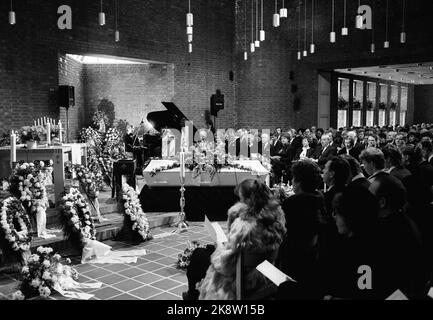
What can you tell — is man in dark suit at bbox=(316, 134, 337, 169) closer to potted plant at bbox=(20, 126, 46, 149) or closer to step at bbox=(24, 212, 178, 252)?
step at bbox=(24, 212, 178, 252)

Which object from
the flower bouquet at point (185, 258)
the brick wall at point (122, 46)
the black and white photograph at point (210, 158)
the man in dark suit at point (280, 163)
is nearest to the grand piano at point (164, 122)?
the black and white photograph at point (210, 158)

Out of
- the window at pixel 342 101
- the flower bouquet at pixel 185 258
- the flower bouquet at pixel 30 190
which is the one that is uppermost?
the window at pixel 342 101

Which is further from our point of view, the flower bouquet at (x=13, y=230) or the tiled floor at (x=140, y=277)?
the flower bouquet at (x=13, y=230)

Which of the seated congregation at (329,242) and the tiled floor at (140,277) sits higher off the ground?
the seated congregation at (329,242)

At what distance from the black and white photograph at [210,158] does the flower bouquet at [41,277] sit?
15 millimetres

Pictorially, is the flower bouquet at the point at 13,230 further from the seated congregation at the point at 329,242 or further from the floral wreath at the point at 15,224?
the seated congregation at the point at 329,242

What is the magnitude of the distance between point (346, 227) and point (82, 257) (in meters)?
3.90

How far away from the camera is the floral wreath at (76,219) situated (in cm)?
507

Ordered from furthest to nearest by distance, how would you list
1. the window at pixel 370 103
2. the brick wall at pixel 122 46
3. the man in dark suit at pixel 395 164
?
the window at pixel 370 103
the brick wall at pixel 122 46
the man in dark suit at pixel 395 164

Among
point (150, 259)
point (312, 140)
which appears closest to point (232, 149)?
point (312, 140)

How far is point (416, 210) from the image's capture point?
11.9 ft
